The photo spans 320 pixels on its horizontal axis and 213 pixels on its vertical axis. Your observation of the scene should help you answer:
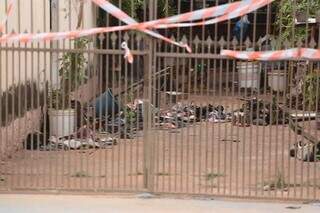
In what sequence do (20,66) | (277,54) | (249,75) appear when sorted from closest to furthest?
1. (277,54)
2. (249,75)
3. (20,66)

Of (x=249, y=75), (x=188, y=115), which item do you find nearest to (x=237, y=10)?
(x=249, y=75)

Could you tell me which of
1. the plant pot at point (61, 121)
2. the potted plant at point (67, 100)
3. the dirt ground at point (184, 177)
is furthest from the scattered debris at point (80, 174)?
the plant pot at point (61, 121)

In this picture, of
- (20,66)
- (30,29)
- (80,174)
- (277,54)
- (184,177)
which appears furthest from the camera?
(30,29)

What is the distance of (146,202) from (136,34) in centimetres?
184

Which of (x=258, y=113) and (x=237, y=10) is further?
(x=258, y=113)

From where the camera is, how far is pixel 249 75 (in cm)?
729

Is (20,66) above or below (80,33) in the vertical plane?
below

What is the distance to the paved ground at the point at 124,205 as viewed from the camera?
654cm

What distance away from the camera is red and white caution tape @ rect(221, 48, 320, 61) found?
6.82 meters

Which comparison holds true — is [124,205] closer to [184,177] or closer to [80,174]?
[80,174]

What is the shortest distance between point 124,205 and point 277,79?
7.12 feet

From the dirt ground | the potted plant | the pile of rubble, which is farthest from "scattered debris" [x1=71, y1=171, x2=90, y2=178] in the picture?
A: the potted plant

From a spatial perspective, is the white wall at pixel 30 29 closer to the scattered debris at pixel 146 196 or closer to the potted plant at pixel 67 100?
the potted plant at pixel 67 100

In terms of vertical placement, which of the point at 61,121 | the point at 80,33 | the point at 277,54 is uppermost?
the point at 80,33
